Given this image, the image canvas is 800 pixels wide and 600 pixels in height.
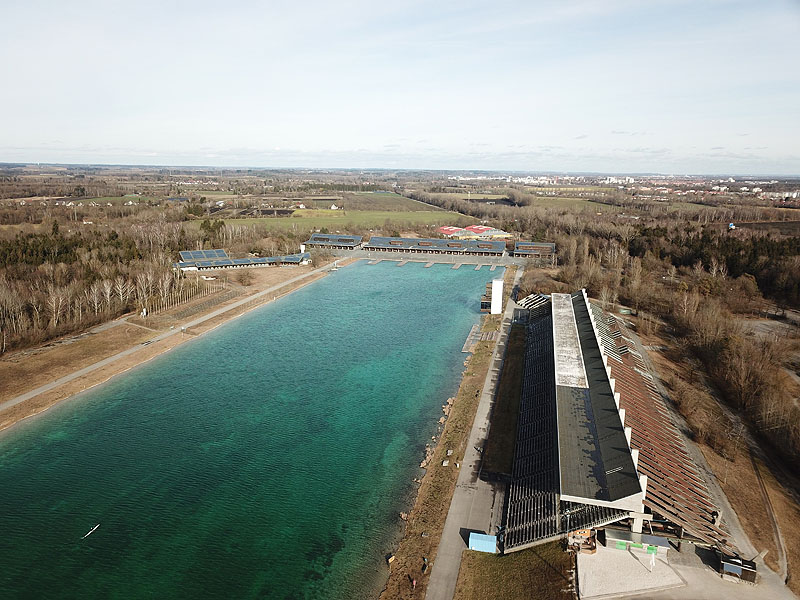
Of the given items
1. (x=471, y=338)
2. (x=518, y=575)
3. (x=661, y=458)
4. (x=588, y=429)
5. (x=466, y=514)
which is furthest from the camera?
(x=471, y=338)

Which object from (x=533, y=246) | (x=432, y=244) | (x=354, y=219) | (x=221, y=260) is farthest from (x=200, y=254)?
(x=533, y=246)

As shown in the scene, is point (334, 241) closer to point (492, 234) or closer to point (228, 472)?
point (492, 234)

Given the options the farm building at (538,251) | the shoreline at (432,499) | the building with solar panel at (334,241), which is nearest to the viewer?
the shoreline at (432,499)

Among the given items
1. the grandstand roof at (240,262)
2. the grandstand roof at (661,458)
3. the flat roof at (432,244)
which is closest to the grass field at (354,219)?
the flat roof at (432,244)

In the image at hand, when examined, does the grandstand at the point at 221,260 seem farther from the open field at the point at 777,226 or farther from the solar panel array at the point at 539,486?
the open field at the point at 777,226

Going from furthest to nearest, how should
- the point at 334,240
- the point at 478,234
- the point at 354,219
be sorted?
the point at 354,219, the point at 478,234, the point at 334,240

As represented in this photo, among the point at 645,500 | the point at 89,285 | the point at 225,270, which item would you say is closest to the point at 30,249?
the point at 89,285

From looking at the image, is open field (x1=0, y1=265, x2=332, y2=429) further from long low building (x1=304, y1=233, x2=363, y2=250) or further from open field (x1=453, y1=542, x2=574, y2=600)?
long low building (x1=304, y1=233, x2=363, y2=250)
